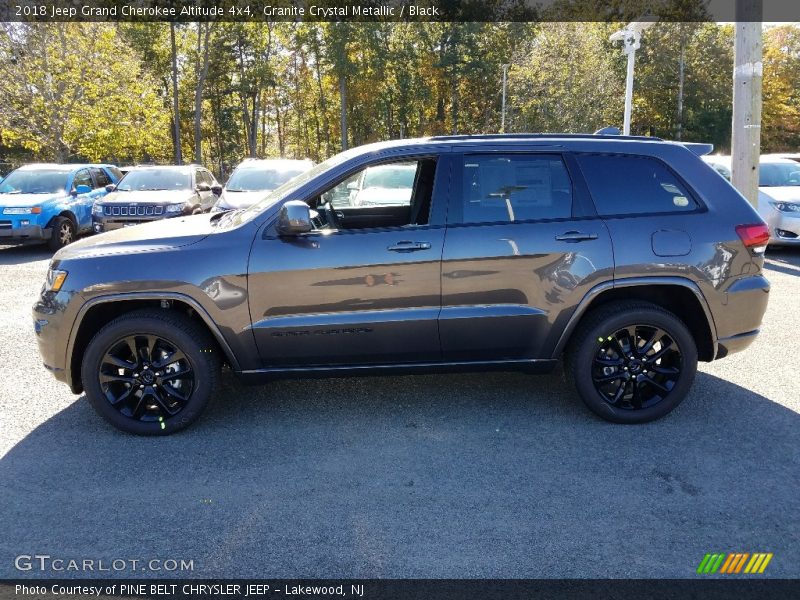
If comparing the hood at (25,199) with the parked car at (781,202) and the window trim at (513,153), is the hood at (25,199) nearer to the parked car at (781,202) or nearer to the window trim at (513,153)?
the window trim at (513,153)

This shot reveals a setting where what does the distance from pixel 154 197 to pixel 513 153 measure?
9422 mm

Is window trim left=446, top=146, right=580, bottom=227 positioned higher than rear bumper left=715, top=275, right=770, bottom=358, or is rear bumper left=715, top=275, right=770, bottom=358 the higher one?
window trim left=446, top=146, right=580, bottom=227

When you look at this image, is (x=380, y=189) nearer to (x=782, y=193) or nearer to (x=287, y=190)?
(x=287, y=190)

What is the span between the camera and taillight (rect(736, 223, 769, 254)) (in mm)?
4043

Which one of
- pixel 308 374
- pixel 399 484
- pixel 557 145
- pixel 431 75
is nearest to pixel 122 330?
pixel 308 374

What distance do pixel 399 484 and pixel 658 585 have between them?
4.57ft

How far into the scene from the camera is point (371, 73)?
46.3 m

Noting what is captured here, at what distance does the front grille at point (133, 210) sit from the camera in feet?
37.0

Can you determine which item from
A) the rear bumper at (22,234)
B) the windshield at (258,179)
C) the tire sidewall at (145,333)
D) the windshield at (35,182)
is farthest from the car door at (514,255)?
the windshield at (35,182)

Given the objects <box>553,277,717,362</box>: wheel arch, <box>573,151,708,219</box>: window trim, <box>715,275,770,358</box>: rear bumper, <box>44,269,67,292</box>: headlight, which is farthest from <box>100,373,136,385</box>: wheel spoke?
<box>715,275,770,358</box>: rear bumper

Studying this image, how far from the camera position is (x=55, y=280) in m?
3.96

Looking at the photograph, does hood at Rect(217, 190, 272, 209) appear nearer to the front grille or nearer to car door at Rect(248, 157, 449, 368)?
the front grille

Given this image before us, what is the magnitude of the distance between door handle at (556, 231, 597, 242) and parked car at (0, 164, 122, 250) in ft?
36.3

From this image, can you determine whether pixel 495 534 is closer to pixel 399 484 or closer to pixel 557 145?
pixel 399 484
